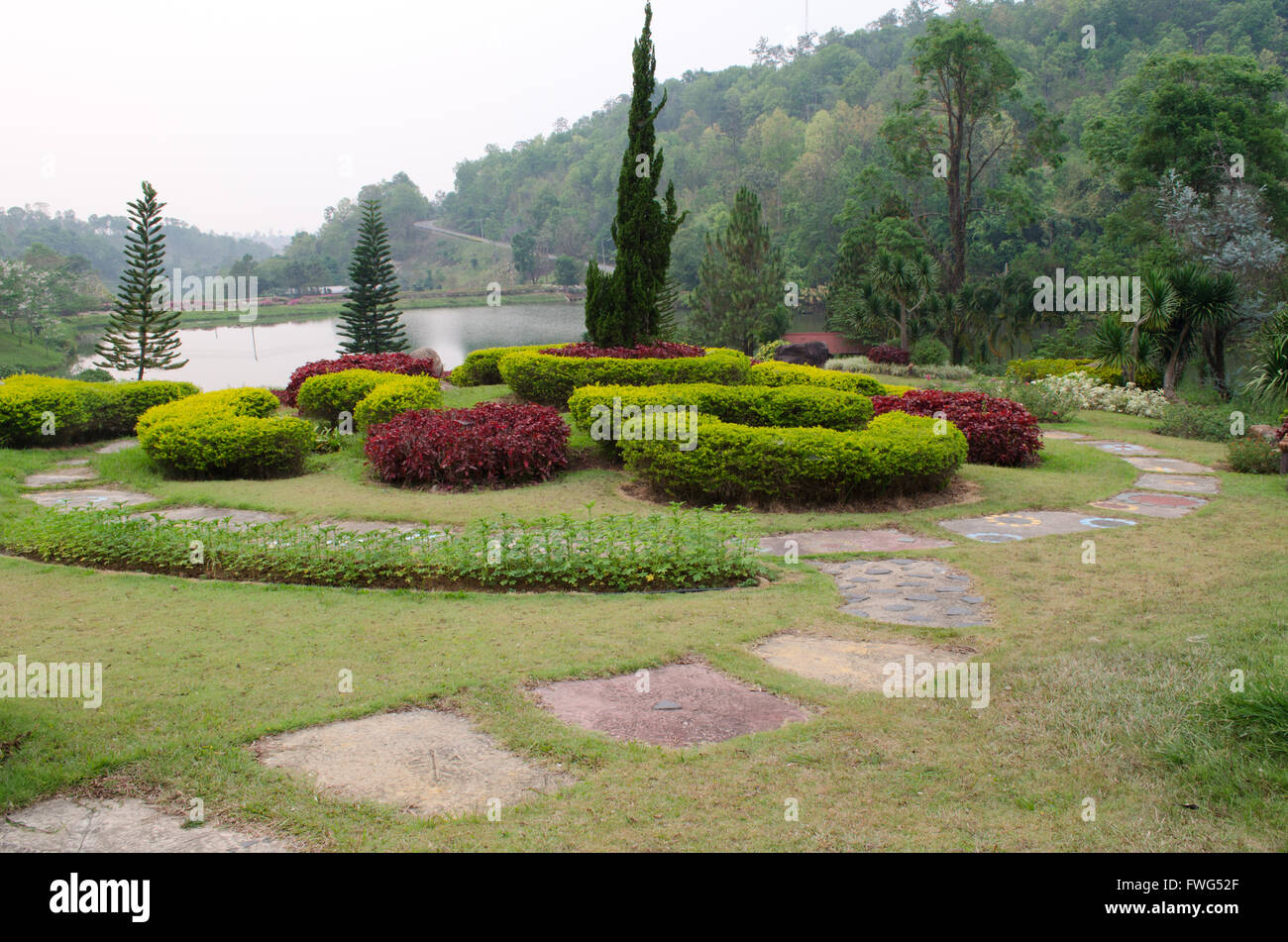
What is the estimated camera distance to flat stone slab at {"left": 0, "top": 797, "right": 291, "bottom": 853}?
2768mm

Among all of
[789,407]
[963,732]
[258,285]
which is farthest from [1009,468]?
[258,285]

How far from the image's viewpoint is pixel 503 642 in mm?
4691

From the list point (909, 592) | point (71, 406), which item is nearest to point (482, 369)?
point (71, 406)

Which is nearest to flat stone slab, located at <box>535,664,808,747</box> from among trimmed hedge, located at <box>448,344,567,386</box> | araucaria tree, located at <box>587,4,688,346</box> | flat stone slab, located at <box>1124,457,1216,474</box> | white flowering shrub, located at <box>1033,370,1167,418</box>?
flat stone slab, located at <box>1124,457,1216,474</box>

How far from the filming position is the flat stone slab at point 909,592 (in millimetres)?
5262

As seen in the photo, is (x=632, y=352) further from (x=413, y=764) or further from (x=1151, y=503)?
(x=413, y=764)

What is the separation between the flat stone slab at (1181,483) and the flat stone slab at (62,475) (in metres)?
11.3

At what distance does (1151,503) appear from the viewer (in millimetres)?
8383

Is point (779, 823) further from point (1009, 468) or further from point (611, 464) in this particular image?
point (1009, 468)

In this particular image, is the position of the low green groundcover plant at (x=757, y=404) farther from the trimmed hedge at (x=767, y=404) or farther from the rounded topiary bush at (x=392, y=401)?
the rounded topiary bush at (x=392, y=401)

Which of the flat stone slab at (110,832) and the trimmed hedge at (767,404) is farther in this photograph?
the trimmed hedge at (767,404)

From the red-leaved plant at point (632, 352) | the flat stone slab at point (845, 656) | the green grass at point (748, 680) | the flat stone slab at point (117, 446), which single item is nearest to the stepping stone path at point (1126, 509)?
the green grass at point (748, 680)

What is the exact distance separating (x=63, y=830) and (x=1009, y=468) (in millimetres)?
9276

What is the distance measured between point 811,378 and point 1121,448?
405 cm
